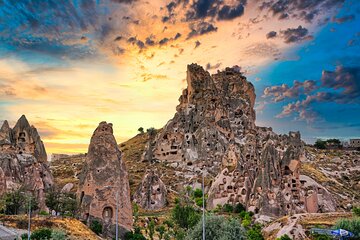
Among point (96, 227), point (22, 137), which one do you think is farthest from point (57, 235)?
point (22, 137)

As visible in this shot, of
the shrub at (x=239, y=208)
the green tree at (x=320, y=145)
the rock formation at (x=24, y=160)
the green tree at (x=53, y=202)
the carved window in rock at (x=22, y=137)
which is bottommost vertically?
the shrub at (x=239, y=208)

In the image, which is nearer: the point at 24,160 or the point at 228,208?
the point at 228,208

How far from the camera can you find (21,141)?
81.2 meters

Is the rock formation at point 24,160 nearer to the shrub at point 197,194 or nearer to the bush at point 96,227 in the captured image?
the bush at point 96,227

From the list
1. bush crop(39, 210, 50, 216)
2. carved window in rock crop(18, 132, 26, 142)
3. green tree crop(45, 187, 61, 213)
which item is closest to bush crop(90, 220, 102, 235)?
green tree crop(45, 187, 61, 213)

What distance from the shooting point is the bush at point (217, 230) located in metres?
47.6

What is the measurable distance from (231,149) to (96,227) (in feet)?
172

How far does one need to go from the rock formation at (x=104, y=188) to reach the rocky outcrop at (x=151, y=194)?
118 feet

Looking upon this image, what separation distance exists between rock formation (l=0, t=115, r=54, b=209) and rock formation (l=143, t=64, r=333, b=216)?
2983 centimetres

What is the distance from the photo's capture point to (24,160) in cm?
7581

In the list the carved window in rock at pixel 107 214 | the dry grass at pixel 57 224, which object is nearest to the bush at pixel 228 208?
the carved window in rock at pixel 107 214

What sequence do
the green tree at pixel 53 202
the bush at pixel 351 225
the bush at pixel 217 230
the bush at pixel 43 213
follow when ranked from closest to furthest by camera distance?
1. the bush at pixel 217 230
2. the bush at pixel 351 225
3. the green tree at pixel 53 202
4. the bush at pixel 43 213

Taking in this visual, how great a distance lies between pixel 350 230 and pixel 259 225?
14570mm

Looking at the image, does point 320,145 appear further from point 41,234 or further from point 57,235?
point 57,235
